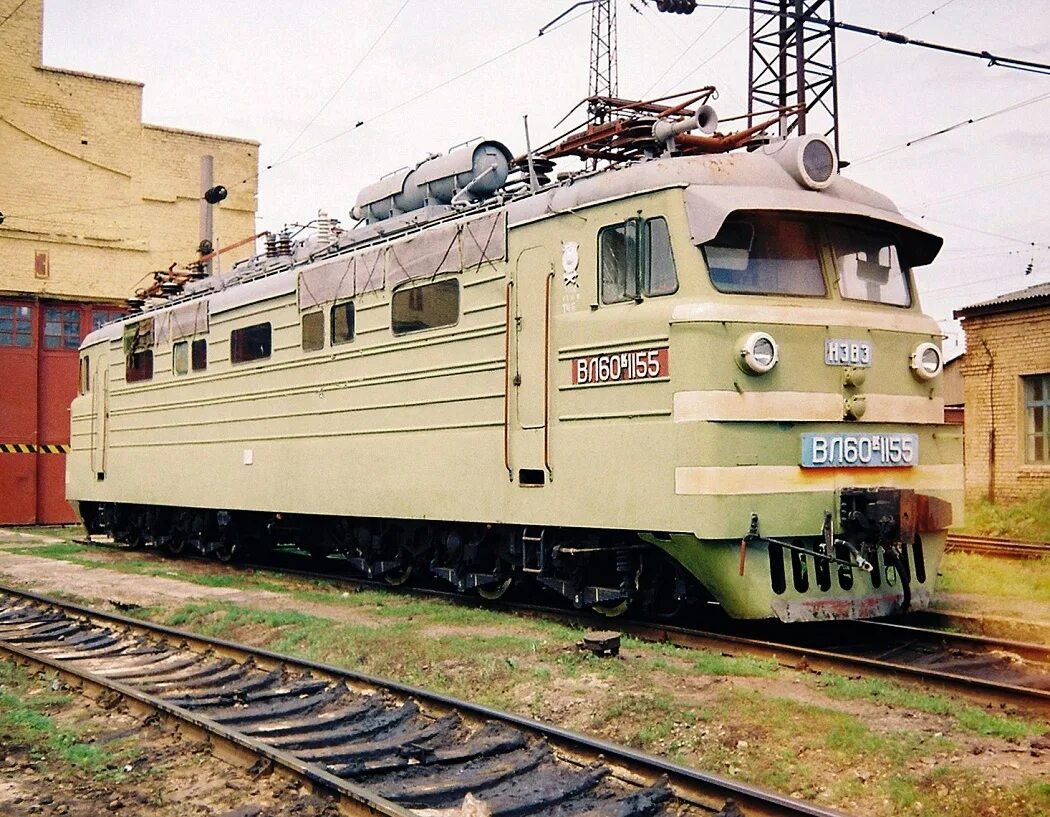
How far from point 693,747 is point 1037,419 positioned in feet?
50.0

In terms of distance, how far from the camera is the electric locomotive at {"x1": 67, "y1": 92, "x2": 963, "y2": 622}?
323 inches

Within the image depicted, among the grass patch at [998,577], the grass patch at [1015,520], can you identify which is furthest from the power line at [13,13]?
the grass patch at [998,577]

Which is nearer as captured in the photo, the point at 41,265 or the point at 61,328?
the point at 61,328

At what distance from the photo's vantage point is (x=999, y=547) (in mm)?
14805

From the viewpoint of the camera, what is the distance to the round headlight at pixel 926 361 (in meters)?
9.03

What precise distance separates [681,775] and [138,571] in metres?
11.3

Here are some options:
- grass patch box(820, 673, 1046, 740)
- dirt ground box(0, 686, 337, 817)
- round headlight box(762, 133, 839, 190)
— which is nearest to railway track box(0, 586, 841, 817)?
dirt ground box(0, 686, 337, 817)

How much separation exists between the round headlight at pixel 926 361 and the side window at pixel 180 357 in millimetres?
10122

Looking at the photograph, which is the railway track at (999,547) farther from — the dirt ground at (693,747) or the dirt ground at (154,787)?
the dirt ground at (154,787)

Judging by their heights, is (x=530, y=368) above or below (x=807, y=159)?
below

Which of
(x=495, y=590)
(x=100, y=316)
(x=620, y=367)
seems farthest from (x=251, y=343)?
(x=100, y=316)

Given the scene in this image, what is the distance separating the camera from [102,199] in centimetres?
3269

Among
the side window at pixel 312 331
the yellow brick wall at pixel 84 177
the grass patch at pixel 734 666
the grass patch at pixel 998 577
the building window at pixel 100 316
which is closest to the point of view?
the grass patch at pixel 734 666

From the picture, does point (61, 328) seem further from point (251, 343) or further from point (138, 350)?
point (251, 343)
